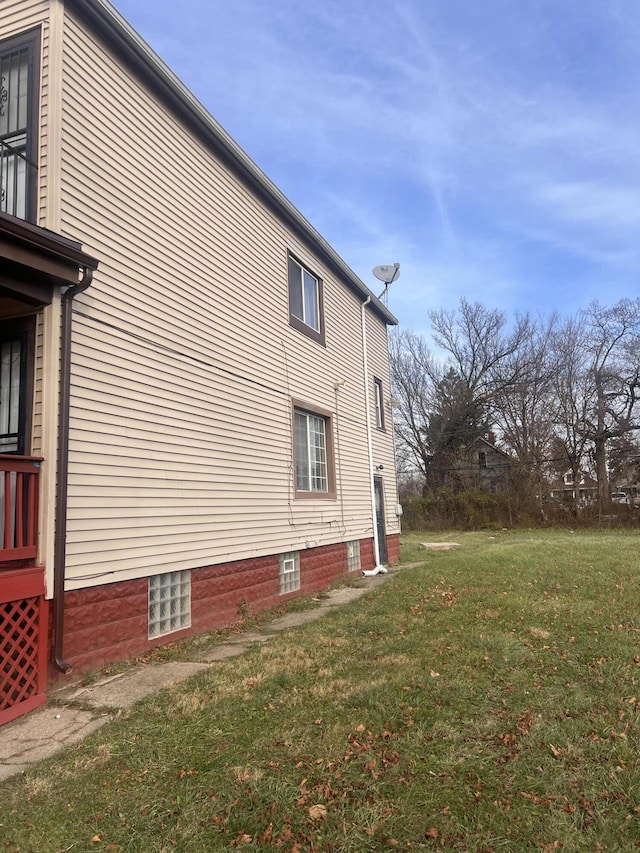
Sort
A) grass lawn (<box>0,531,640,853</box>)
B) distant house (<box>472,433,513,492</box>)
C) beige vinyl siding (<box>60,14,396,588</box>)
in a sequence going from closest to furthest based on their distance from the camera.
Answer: grass lawn (<box>0,531,640,853</box>) → beige vinyl siding (<box>60,14,396,588</box>) → distant house (<box>472,433,513,492</box>)

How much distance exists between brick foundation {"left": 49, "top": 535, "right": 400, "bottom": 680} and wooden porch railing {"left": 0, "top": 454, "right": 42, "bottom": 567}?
668 mm

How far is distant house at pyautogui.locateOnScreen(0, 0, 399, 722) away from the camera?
196 inches

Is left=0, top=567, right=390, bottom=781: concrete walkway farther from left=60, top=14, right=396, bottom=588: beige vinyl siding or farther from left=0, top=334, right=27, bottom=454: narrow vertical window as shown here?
left=0, top=334, right=27, bottom=454: narrow vertical window

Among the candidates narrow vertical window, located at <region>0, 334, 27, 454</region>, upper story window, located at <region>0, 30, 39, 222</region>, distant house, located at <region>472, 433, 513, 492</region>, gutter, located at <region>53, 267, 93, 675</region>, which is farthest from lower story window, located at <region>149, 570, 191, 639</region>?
distant house, located at <region>472, 433, 513, 492</region>

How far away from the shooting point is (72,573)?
516cm

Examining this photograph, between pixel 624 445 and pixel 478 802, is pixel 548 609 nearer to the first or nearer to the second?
pixel 478 802

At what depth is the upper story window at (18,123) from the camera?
548 centimetres

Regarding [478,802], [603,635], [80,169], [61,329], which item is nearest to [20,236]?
[61,329]

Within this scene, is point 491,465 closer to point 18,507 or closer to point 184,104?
point 184,104

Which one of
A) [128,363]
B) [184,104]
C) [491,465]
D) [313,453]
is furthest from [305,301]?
[491,465]

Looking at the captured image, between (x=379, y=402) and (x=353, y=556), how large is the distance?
179 inches

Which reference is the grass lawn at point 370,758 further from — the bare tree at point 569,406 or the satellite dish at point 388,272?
the bare tree at point 569,406

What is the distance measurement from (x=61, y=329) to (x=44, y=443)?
3.43ft

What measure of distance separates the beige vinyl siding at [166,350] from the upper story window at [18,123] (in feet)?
1.00
